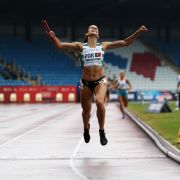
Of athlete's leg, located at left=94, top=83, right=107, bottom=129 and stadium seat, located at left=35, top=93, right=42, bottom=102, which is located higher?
athlete's leg, located at left=94, top=83, right=107, bottom=129

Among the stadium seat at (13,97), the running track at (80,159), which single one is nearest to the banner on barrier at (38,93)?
the stadium seat at (13,97)

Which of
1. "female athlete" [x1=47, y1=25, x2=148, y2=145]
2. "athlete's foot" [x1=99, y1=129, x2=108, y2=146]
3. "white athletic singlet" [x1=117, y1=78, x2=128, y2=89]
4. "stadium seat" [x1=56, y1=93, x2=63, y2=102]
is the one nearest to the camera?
"athlete's foot" [x1=99, y1=129, x2=108, y2=146]

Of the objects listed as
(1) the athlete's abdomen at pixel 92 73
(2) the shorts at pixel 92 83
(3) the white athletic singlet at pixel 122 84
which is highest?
(1) the athlete's abdomen at pixel 92 73

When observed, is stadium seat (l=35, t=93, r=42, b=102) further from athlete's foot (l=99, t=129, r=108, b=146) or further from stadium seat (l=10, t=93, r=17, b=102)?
athlete's foot (l=99, t=129, r=108, b=146)

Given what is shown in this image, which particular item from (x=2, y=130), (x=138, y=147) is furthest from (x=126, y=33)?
(x=138, y=147)

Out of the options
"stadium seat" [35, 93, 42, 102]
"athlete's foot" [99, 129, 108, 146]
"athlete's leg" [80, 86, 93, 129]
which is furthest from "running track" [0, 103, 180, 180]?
"stadium seat" [35, 93, 42, 102]

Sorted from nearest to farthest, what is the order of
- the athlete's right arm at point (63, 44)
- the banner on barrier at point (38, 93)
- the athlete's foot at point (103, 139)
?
1. the athlete's right arm at point (63, 44)
2. the athlete's foot at point (103, 139)
3. the banner on barrier at point (38, 93)

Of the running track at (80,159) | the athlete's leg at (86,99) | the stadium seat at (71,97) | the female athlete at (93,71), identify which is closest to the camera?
the running track at (80,159)

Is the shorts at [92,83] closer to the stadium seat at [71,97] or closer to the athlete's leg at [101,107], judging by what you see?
the athlete's leg at [101,107]

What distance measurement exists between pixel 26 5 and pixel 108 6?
7.84 metres

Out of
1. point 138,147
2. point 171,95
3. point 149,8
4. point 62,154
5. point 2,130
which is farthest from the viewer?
point 149,8

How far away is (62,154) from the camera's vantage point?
1213 centimetres

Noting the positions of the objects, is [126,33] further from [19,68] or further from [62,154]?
[62,154]

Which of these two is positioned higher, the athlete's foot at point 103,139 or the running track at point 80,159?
the athlete's foot at point 103,139
